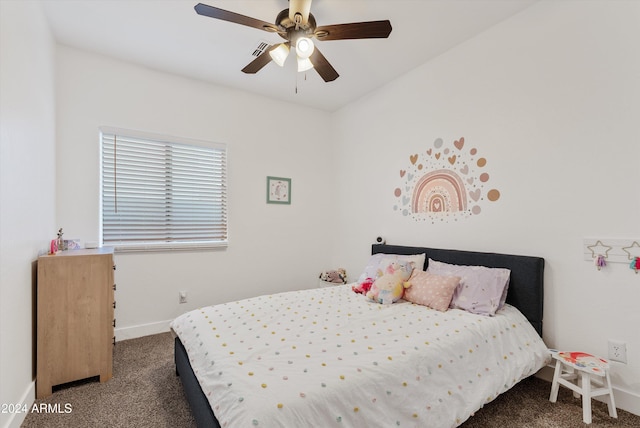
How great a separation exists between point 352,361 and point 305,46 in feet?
6.43

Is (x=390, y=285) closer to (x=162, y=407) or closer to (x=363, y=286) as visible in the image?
(x=363, y=286)

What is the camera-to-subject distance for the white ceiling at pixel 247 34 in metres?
2.22

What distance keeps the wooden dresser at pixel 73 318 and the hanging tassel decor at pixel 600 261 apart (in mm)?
3390

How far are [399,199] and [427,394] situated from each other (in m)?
2.17

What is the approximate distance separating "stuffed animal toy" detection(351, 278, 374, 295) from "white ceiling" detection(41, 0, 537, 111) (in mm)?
2186

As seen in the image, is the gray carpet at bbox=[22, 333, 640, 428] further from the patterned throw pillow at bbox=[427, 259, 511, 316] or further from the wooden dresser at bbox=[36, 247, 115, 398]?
the patterned throw pillow at bbox=[427, 259, 511, 316]

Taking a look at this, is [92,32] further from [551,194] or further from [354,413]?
[551,194]

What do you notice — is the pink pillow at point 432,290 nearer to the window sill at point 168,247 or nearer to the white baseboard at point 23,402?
the window sill at point 168,247

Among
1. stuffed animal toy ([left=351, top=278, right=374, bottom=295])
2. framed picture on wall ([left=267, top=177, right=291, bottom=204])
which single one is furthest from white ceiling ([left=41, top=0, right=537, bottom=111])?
stuffed animal toy ([left=351, top=278, right=374, bottom=295])

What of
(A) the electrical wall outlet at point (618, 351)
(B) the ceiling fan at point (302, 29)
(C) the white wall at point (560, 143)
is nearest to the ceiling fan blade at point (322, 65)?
(B) the ceiling fan at point (302, 29)

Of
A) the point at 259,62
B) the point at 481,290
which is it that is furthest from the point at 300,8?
the point at 481,290

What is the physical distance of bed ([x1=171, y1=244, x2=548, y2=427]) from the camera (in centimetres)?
120

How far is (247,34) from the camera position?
256 centimetres

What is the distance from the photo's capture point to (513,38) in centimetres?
235
